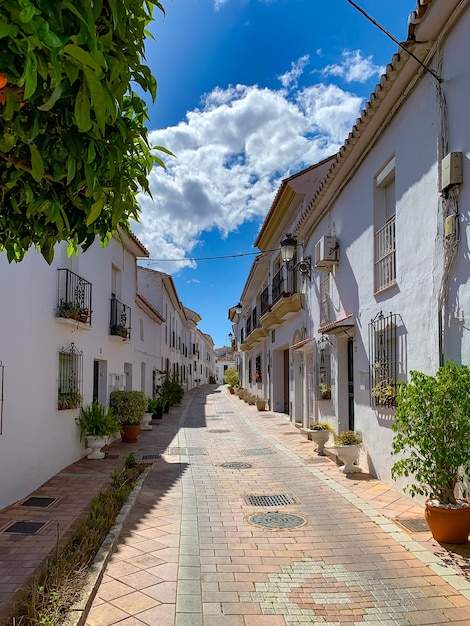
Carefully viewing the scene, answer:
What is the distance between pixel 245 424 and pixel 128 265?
260 inches

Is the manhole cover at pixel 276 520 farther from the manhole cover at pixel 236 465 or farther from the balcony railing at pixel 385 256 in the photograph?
the balcony railing at pixel 385 256

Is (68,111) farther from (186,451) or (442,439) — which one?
(186,451)

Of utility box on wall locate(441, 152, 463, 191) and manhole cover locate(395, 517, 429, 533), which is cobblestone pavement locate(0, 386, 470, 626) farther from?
utility box on wall locate(441, 152, 463, 191)

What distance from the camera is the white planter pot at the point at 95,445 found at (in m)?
9.89

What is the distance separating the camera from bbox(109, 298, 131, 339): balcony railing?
1255 cm

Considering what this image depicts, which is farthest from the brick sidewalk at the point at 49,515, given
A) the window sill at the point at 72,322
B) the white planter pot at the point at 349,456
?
the white planter pot at the point at 349,456

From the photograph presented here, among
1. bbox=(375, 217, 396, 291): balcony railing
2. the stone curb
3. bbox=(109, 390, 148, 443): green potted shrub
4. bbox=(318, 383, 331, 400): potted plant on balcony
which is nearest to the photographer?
the stone curb

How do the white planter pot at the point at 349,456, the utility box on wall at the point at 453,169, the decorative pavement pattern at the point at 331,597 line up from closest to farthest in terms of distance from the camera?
the decorative pavement pattern at the point at 331,597 < the utility box on wall at the point at 453,169 < the white planter pot at the point at 349,456

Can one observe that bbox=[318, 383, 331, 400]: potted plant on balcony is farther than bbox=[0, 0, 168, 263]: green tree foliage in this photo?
Yes

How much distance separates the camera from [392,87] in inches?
257

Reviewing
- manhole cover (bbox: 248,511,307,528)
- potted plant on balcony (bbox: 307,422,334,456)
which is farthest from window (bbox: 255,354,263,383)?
manhole cover (bbox: 248,511,307,528)

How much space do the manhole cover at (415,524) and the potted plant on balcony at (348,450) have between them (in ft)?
7.46

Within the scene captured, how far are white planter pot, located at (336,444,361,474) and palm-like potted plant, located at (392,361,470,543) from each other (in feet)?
9.87

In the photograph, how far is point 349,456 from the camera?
26.1ft
